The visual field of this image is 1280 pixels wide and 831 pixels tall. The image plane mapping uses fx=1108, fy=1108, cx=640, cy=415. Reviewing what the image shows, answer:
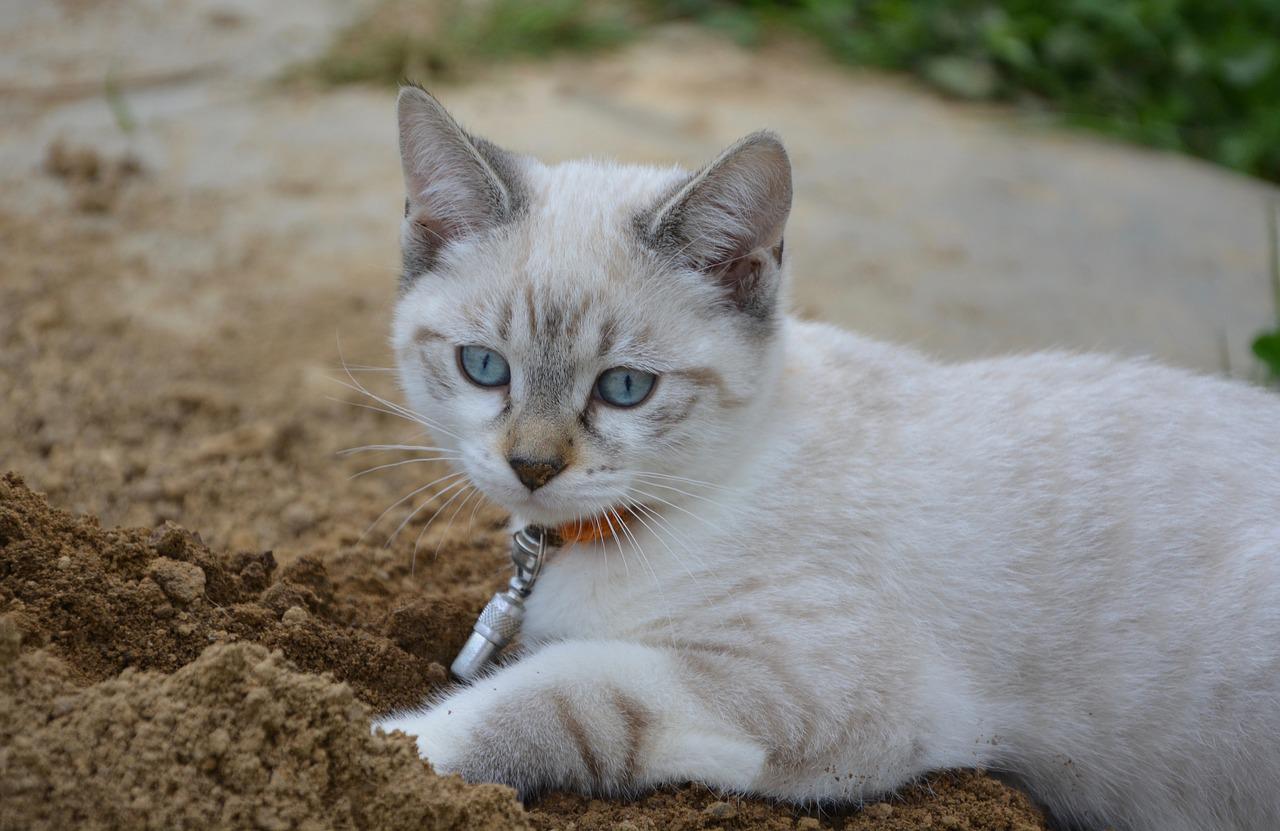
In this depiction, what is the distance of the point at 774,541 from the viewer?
2838 millimetres

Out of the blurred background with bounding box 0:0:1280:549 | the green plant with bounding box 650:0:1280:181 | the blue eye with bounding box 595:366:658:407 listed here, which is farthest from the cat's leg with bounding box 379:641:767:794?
the green plant with bounding box 650:0:1280:181

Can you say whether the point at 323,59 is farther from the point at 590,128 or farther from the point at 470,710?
the point at 470,710

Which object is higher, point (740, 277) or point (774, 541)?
point (740, 277)

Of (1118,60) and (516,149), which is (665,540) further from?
(1118,60)

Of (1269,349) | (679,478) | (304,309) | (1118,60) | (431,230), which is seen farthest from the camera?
(1118,60)

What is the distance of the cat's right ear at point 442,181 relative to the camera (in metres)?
2.84

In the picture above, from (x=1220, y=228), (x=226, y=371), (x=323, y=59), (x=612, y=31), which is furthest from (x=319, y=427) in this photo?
(x=1220, y=228)

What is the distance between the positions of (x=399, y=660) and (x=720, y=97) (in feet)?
16.3

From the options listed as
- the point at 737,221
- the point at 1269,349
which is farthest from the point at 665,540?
the point at 1269,349

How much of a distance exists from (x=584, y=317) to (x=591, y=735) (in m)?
0.98

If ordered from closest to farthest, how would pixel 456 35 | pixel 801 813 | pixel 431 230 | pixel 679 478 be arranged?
1. pixel 801 813
2. pixel 679 478
3. pixel 431 230
4. pixel 456 35

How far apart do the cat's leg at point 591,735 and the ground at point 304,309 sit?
73 millimetres

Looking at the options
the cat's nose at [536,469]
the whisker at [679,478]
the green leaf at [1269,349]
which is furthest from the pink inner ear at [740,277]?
the green leaf at [1269,349]

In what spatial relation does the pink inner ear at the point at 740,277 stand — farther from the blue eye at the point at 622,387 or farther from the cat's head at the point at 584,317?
the blue eye at the point at 622,387
